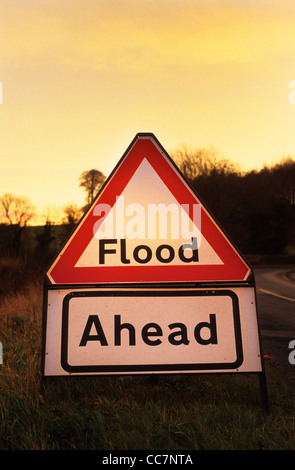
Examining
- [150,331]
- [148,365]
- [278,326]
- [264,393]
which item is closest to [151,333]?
[150,331]

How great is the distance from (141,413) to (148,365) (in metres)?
0.30

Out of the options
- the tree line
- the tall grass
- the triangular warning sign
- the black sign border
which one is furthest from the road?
the tree line

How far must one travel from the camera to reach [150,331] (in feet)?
8.84

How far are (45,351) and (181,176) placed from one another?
1.46 metres

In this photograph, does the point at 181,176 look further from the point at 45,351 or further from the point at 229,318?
the point at 45,351

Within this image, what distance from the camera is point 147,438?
7.24 feet

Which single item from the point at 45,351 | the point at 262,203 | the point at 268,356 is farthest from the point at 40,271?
the point at 262,203

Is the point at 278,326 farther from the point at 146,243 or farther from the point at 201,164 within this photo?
the point at 201,164

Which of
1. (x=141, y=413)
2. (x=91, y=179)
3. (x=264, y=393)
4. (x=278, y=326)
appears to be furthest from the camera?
(x=91, y=179)

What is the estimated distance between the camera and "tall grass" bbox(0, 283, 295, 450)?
222 cm

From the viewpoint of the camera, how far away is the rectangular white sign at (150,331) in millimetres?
2645

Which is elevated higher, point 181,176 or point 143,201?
point 181,176

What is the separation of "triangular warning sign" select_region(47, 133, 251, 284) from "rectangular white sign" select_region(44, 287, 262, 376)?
105 mm
